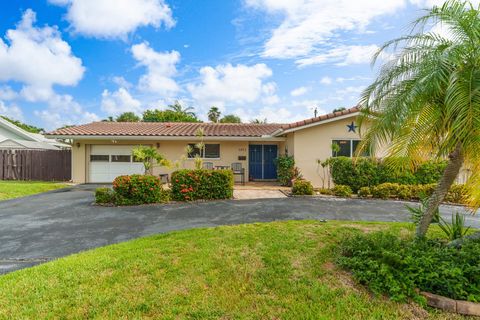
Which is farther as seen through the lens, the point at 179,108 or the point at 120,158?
the point at 179,108

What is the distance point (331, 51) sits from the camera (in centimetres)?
966

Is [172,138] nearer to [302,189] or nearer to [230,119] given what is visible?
[302,189]

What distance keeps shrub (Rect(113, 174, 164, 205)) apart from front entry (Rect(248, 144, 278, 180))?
26.4 feet

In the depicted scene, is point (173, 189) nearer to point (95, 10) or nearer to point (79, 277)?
point (79, 277)

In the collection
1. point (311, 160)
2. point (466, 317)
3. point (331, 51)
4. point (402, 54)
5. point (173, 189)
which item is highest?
point (331, 51)

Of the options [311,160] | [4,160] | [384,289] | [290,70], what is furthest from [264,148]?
[4,160]

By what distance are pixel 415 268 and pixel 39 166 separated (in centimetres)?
1982

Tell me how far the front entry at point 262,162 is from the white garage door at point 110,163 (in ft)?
22.3

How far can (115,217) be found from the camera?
789 centimetres

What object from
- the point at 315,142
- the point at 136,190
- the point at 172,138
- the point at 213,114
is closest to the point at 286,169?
the point at 315,142

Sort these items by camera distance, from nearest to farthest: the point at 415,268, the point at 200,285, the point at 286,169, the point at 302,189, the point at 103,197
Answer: the point at 415,268
the point at 200,285
the point at 103,197
the point at 302,189
the point at 286,169

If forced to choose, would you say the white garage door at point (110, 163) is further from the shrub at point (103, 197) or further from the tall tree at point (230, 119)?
the tall tree at point (230, 119)

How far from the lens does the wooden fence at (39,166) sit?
16609mm

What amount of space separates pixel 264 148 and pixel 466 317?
14.4m
